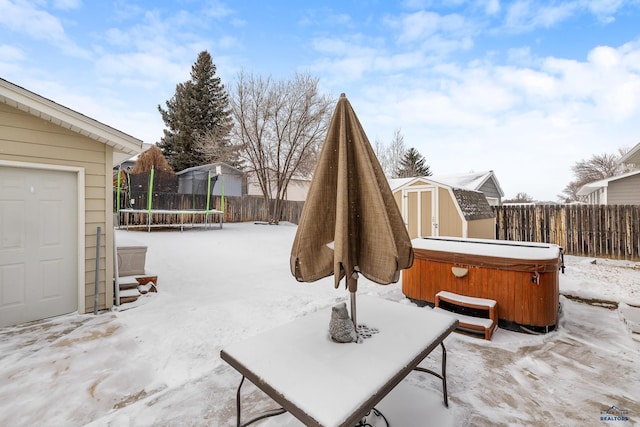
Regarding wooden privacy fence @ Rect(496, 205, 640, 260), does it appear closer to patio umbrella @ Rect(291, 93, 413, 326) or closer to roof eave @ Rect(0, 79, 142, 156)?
patio umbrella @ Rect(291, 93, 413, 326)

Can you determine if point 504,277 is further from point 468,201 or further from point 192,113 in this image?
point 192,113

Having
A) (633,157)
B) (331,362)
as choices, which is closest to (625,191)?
(633,157)

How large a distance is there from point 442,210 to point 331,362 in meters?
6.54

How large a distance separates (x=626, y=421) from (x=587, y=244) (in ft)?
28.4

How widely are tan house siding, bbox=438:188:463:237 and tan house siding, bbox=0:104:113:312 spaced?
7.12 metres

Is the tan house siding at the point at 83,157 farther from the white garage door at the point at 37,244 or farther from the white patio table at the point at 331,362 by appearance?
the white patio table at the point at 331,362

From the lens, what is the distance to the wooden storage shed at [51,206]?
335 cm

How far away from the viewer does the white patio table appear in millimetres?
1022

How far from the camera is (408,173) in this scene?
2302 cm

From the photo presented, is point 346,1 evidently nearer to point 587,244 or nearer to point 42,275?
point 42,275

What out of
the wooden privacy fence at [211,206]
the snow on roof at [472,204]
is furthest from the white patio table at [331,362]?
the wooden privacy fence at [211,206]

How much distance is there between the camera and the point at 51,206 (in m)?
3.64

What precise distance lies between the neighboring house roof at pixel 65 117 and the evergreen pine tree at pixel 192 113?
57.1 feet

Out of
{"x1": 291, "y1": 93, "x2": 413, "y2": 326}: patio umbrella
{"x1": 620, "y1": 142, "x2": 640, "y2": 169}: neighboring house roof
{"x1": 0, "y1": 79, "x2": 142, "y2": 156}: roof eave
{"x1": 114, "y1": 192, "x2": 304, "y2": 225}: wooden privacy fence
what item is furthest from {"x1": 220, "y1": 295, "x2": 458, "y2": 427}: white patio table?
{"x1": 620, "y1": 142, "x2": 640, "y2": 169}: neighboring house roof
